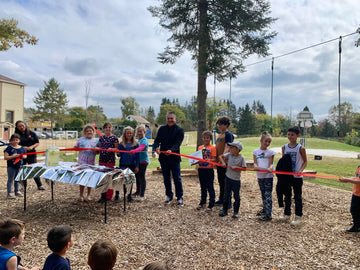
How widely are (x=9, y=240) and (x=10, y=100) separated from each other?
1387 inches

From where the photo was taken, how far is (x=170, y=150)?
15.8 ft

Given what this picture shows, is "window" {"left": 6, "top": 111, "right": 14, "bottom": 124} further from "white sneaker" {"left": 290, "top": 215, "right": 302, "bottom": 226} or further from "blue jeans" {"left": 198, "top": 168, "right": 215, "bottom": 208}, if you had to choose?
"white sneaker" {"left": 290, "top": 215, "right": 302, "bottom": 226}

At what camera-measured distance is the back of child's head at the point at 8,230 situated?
5.75ft

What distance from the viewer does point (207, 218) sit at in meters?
4.11

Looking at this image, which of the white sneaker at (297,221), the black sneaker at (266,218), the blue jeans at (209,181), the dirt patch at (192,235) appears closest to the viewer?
the dirt patch at (192,235)

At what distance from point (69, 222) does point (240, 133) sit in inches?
2303

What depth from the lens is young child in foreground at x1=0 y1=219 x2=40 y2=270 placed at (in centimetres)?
167

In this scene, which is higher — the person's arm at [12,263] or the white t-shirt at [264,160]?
the white t-shirt at [264,160]

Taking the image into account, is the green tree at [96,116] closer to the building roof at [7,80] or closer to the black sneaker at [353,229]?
the building roof at [7,80]

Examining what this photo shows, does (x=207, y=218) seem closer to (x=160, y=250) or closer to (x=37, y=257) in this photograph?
(x=160, y=250)

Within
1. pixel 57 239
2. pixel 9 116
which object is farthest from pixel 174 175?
pixel 9 116

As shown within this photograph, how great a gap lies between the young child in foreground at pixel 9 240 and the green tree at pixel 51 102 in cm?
4387

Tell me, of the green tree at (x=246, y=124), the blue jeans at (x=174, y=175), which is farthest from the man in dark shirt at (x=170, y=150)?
the green tree at (x=246, y=124)

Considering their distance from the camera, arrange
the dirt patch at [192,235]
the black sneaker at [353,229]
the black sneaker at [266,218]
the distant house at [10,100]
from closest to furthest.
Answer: the dirt patch at [192,235] → the black sneaker at [353,229] → the black sneaker at [266,218] → the distant house at [10,100]
